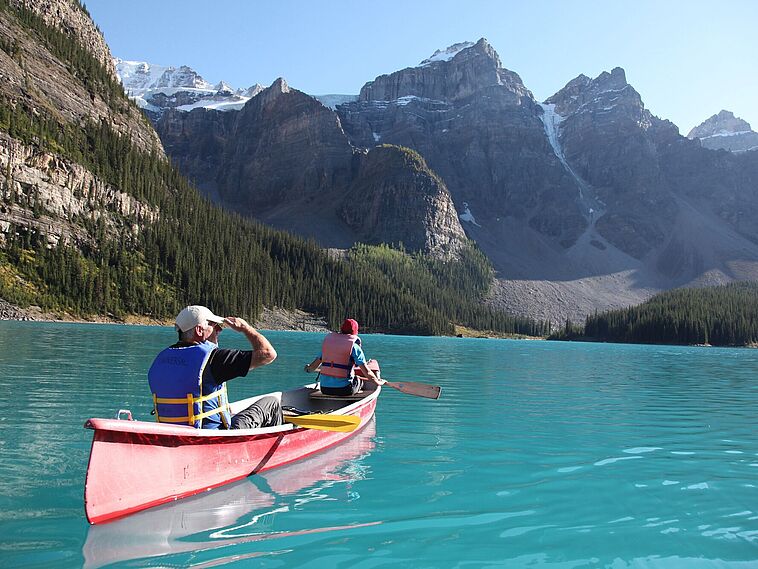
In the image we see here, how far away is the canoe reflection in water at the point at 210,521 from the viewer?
8.43m

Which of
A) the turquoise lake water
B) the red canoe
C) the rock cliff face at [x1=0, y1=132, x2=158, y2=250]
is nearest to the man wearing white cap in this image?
the red canoe

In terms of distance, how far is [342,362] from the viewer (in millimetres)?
18984

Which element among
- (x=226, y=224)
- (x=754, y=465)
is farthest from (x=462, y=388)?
(x=226, y=224)

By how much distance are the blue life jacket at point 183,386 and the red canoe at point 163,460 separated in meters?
0.48

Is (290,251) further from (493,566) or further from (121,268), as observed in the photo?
(493,566)

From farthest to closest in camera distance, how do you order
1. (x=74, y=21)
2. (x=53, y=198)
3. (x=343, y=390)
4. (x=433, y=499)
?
(x=74, y=21), (x=53, y=198), (x=343, y=390), (x=433, y=499)

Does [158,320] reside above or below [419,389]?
above

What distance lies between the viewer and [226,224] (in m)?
176

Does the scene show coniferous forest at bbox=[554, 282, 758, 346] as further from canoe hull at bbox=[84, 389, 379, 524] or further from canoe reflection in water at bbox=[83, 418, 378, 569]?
canoe hull at bbox=[84, 389, 379, 524]

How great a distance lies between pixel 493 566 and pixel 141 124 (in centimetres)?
19015

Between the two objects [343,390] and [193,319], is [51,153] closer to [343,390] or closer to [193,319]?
[343,390]

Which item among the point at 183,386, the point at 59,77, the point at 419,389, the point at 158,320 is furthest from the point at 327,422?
the point at 59,77

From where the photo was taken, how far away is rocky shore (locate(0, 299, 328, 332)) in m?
92.4

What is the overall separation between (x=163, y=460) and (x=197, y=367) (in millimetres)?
1610
